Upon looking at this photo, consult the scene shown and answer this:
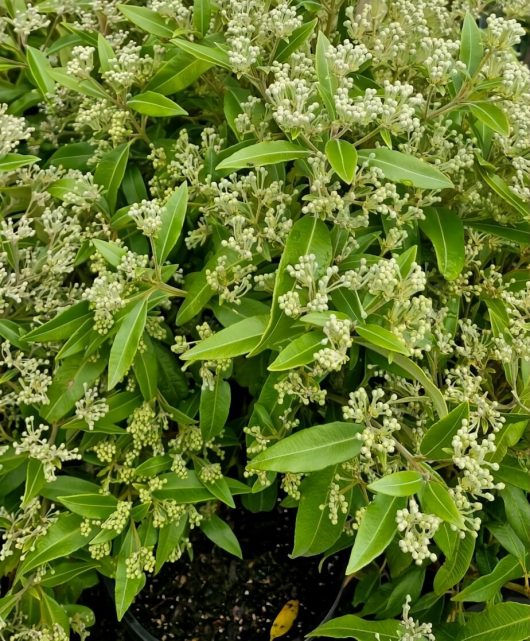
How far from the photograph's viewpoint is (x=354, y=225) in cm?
103

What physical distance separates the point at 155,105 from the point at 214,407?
1.89ft

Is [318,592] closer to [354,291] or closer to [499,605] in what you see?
[499,605]

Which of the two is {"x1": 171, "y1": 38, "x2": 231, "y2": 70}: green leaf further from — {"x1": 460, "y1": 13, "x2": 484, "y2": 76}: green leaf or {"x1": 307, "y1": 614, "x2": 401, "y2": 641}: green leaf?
{"x1": 307, "y1": 614, "x2": 401, "y2": 641}: green leaf

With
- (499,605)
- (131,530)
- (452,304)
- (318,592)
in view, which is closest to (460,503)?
Answer: (499,605)

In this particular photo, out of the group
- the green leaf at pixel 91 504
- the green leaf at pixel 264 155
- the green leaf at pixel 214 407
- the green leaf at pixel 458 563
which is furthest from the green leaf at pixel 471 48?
the green leaf at pixel 91 504

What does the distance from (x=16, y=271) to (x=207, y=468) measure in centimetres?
54

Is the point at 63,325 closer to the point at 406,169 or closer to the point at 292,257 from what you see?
the point at 292,257

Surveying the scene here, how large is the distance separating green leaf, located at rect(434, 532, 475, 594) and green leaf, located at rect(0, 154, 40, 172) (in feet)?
3.39

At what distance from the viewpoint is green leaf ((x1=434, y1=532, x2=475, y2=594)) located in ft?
3.56

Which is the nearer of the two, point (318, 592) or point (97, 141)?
point (97, 141)

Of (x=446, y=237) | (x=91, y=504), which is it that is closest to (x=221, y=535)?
(x=91, y=504)

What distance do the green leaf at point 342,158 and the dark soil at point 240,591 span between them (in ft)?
3.46

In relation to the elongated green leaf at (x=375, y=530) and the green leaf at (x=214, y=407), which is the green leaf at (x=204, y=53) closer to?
the green leaf at (x=214, y=407)

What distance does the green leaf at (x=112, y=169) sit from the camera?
→ 127 cm
